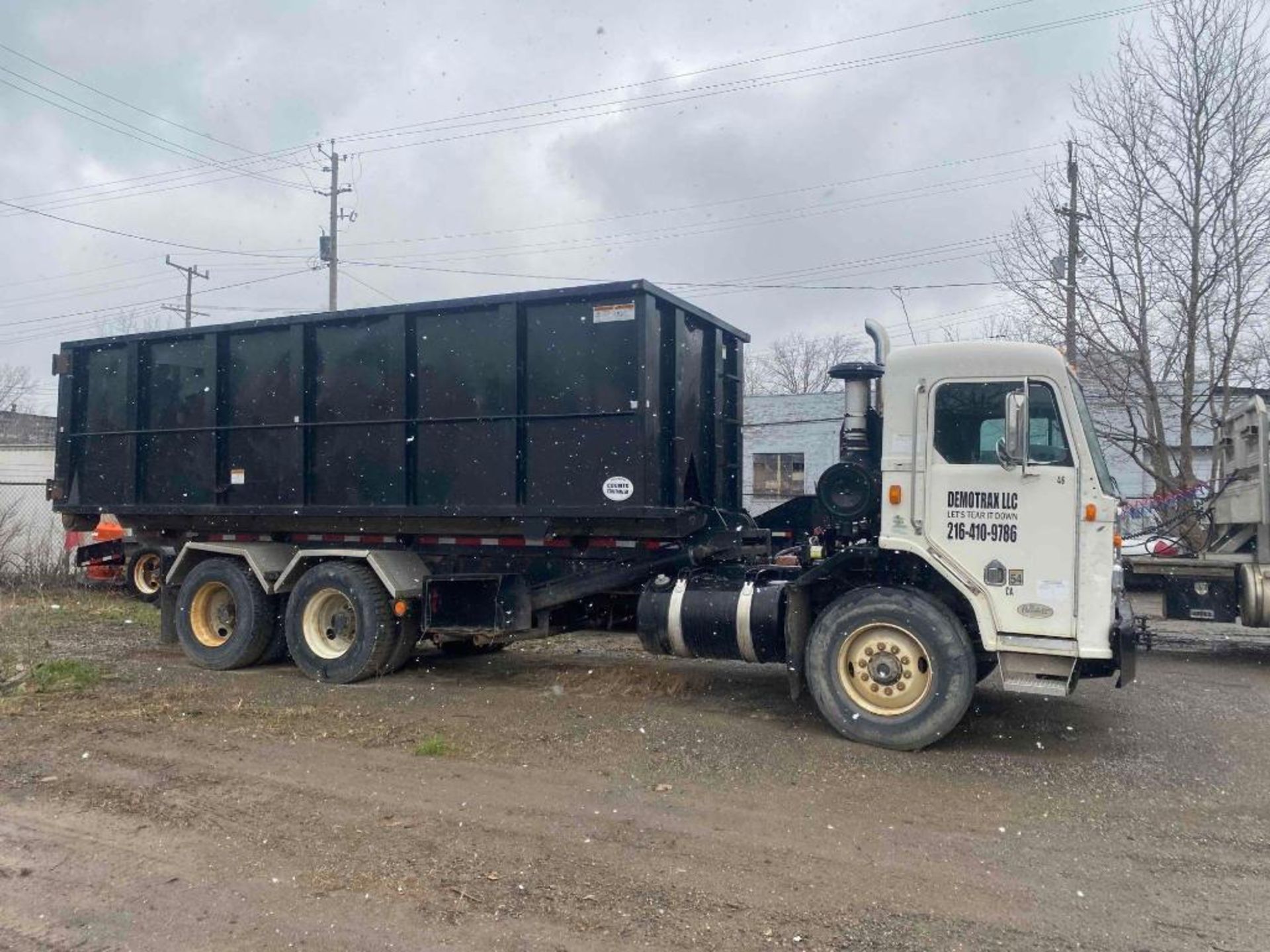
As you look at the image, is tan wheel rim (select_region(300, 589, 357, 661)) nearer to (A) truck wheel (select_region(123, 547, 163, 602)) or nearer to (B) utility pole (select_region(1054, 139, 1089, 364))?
(A) truck wheel (select_region(123, 547, 163, 602))

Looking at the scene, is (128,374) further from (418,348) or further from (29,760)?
(29,760)

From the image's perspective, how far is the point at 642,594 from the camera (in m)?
7.93

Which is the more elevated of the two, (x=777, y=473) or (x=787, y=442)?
(x=787, y=442)

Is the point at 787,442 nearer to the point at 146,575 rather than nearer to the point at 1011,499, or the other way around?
the point at 146,575

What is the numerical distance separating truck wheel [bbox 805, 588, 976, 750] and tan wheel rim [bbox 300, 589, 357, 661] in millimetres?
4388

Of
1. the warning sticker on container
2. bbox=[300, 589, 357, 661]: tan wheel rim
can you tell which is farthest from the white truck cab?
bbox=[300, 589, 357, 661]: tan wheel rim

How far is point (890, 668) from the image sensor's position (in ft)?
21.9

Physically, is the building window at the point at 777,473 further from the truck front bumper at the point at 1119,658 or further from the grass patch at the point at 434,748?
the grass patch at the point at 434,748

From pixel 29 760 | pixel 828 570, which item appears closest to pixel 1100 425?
pixel 828 570

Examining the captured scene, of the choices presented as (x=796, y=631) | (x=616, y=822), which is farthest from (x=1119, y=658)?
(x=616, y=822)

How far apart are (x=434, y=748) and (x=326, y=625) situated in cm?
311

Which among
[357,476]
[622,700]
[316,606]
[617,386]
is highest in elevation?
[617,386]

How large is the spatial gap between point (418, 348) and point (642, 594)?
288 cm

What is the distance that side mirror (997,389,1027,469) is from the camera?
20.4 feet
